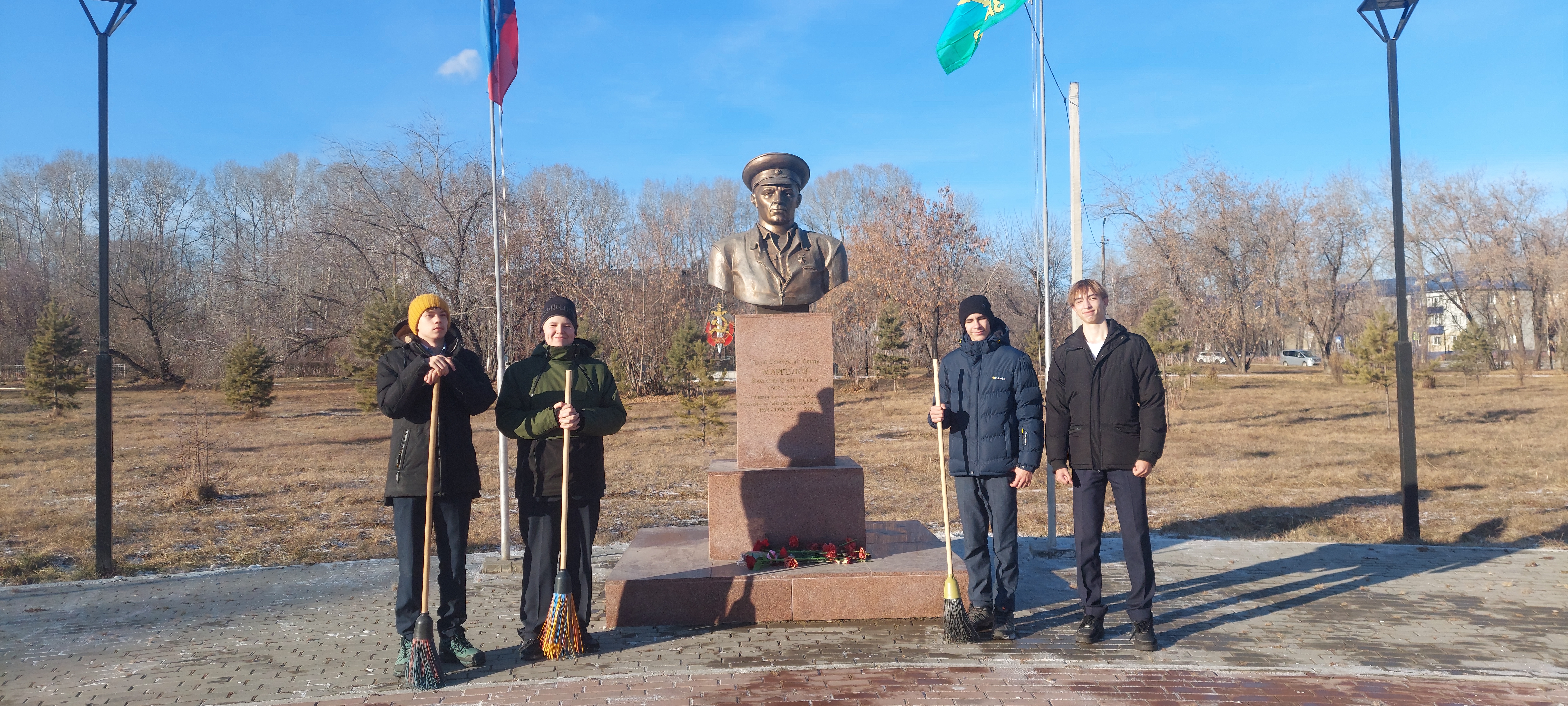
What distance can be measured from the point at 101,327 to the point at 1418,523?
10715 mm

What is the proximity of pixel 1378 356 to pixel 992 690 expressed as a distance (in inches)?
782

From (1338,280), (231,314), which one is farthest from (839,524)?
(1338,280)

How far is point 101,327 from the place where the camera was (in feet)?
22.2

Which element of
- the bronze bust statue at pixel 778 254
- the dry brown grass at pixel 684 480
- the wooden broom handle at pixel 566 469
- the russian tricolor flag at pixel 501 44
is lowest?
the dry brown grass at pixel 684 480

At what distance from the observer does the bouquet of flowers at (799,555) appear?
5.16 metres

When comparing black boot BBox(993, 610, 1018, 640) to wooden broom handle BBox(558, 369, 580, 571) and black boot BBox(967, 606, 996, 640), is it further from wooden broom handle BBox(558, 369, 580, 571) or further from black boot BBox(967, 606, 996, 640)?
wooden broom handle BBox(558, 369, 580, 571)

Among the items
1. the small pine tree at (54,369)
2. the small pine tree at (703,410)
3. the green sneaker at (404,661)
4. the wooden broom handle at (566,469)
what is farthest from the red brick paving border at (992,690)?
the small pine tree at (54,369)

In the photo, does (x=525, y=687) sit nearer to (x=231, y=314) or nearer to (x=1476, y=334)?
(x=231, y=314)

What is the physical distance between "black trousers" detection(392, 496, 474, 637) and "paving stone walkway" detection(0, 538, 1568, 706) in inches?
11.8

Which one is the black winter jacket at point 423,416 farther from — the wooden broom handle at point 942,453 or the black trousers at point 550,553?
the wooden broom handle at point 942,453

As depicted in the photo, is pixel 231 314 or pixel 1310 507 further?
pixel 231 314

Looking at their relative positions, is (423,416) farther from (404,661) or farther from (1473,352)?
(1473,352)

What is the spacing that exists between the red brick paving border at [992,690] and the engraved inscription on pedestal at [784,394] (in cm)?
186

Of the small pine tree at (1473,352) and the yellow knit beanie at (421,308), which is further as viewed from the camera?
the small pine tree at (1473,352)
